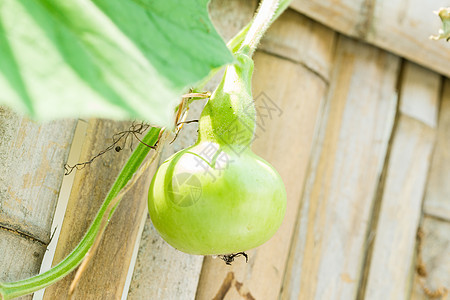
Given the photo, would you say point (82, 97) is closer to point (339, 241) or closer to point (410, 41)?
point (339, 241)

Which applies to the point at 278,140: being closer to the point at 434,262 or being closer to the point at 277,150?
the point at 277,150

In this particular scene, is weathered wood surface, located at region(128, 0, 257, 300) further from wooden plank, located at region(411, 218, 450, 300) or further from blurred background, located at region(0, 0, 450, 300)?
wooden plank, located at region(411, 218, 450, 300)

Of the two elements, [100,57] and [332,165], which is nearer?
[100,57]

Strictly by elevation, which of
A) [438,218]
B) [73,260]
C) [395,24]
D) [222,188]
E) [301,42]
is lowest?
[73,260]

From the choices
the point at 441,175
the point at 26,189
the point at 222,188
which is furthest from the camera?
the point at 441,175

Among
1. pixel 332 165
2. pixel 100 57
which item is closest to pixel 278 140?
pixel 332 165

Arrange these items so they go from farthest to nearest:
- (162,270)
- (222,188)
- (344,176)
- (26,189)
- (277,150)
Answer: (344,176), (277,150), (162,270), (26,189), (222,188)
